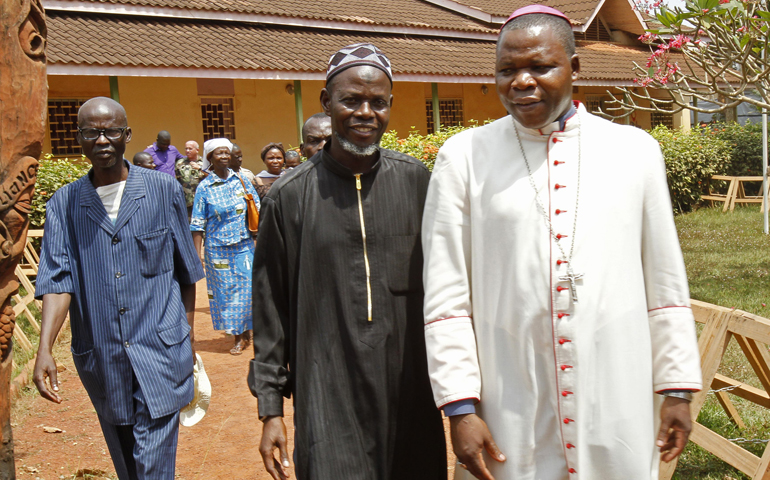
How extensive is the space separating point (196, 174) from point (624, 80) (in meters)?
12.2

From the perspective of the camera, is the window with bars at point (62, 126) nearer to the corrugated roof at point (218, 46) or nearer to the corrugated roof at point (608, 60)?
the corrugated roof at point (218, 46)

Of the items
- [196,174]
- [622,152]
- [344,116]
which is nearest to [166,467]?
[344,116]

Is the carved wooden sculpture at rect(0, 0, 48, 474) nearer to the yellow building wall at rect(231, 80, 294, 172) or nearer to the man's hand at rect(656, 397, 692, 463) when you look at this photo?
the man's hand at rect(656, 397, 692, 463)

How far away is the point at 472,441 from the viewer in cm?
215

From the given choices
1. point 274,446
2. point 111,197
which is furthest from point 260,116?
point 274,446

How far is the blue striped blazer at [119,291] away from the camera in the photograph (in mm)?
3365

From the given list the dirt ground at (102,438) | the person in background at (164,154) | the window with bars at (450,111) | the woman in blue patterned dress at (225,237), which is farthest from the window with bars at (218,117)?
the dirt ground at (102,438)

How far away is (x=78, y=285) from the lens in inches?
135

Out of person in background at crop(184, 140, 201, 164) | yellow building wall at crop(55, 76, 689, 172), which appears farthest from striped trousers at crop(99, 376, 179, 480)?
yellow building wall at crop(55, 76, 689, 172)

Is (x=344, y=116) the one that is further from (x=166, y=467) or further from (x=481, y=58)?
(x=481, y=58)

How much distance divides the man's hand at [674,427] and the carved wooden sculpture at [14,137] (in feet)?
8.44

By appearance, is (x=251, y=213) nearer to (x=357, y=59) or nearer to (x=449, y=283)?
(x=357, y=59)

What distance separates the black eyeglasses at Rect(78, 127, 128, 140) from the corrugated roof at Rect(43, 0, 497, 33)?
38.2 feet

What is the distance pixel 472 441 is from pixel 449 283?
47 centimetres
